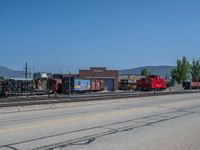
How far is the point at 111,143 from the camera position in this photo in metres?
10.9

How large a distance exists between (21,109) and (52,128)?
10857 millimetres

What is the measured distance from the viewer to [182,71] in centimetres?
13588

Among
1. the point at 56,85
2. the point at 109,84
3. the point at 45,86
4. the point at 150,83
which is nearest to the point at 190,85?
the point at 109,84

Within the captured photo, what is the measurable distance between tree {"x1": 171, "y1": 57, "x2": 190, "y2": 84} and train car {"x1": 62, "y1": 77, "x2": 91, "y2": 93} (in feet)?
240

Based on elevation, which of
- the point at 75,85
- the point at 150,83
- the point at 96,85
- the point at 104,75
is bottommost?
the point at 75,85

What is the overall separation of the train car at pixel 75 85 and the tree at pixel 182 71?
2875 inches

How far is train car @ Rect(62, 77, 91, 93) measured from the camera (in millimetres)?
64938

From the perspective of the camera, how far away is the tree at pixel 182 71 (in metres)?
136

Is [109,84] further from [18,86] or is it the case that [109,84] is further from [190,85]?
[18,86]

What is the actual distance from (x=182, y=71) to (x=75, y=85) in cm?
7761

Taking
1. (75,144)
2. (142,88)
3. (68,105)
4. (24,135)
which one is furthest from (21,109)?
(142,88)

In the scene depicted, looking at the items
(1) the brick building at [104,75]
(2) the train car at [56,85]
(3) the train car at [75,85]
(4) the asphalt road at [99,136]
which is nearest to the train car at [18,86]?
(2) the train car at [56,85]

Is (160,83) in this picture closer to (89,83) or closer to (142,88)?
(142,88)

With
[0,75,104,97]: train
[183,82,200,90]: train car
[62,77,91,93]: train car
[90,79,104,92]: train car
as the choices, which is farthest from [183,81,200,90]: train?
[62,77,91,93]: train car
